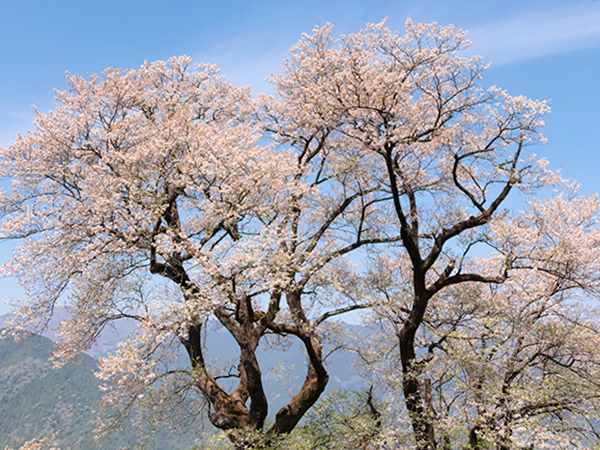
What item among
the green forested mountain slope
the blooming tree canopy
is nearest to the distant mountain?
the green forested mountain slope

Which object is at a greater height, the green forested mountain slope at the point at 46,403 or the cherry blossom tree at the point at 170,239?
the cherry blossom tree at the point at 170,239

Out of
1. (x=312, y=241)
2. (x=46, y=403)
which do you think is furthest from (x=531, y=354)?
(x=46, y=403)

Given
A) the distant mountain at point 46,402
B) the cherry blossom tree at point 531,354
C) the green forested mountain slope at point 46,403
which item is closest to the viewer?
the cherry blossom tree at point 531,354

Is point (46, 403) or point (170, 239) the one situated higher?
point (170, 239)

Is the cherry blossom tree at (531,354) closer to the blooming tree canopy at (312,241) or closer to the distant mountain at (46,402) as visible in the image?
the blooming tree canopy at (312,241)

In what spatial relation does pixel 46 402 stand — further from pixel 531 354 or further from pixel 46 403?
pixel 531 354

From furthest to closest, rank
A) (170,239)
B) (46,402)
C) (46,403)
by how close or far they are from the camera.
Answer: (46,402)
(46,403)
(170,239)

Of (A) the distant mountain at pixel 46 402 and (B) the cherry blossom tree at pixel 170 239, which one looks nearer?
(B) the cherry blossom tree at pixel 170 239

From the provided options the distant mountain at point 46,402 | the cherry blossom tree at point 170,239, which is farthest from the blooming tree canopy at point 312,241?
the distant mountain at point 46,402

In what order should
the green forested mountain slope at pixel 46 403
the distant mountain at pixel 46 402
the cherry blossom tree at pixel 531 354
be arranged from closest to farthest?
the cherry blossom tree at pixel 531 354
the green forested mountain slope at pixel 46 403
the distant mountain at pixel 46 402

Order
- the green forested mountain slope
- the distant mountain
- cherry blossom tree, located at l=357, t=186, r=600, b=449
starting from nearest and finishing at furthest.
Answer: cherry blossom tree, located at l=357, t=186, r=600, b=449, the green forested mountain slope, the distant mountain

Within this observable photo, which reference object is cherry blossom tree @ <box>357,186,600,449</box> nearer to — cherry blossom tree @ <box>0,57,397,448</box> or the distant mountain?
cherry blossom tree @ <box>0,57,397,448</box>

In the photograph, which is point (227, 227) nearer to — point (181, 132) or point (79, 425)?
point (181, 132)

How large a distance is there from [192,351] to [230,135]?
703cm
